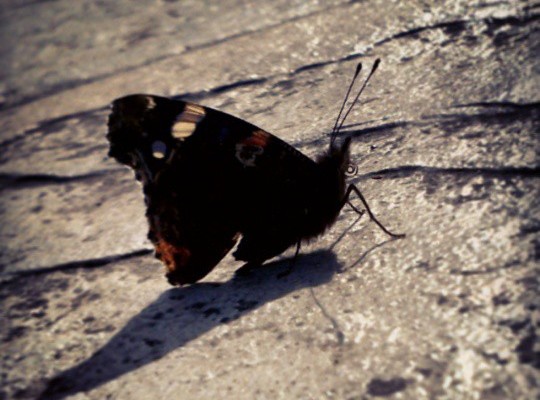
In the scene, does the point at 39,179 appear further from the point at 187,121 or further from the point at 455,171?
the point at 455,171

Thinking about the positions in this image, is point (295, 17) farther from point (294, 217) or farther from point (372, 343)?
point (372, 343)

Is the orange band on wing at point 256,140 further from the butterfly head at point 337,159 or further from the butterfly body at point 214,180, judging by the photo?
the butterfly head at point 337,159

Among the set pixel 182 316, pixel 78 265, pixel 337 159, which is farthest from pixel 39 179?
pixel 337 159

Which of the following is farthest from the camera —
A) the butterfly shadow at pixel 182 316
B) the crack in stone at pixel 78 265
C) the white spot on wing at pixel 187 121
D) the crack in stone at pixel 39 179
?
Result: the crack in stone at pixel 39 179

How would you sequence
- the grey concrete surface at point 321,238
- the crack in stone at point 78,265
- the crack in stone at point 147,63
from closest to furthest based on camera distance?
the grey concrete surface at point 321,238, the crack in stone at point 78,265, the crack in stone at point 147,63

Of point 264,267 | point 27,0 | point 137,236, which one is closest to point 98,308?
point 137,236

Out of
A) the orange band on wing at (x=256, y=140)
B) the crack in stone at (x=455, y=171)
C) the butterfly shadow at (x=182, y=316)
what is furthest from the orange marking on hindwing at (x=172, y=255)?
the crack in stone at (x=455, y=171)

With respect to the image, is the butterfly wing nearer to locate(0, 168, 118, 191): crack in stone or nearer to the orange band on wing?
the orange band on wing
